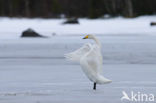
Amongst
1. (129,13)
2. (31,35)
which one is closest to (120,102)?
(31,35)

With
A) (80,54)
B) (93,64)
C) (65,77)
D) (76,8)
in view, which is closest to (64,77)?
(65,77)

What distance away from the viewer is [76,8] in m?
62.9

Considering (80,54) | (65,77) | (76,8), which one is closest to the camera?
(80,54)

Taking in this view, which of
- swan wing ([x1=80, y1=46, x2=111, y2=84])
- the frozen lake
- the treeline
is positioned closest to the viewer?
the frozen lake

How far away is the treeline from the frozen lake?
2919 cm

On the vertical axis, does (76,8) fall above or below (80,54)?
below

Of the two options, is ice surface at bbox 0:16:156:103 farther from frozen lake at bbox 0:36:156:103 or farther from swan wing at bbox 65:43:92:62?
swan wing at bbox 65:43:92:62

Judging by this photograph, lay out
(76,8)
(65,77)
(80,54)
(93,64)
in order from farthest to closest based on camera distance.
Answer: (76,8)
(65,77)
(80,54)
(93,64)

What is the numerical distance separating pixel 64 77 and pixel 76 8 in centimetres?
5495

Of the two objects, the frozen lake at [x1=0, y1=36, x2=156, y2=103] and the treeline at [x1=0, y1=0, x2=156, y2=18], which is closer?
the frozen lake at [x1=0, y1=36, x2=156, y2=103]

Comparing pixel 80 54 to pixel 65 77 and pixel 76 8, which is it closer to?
pixel 65 77

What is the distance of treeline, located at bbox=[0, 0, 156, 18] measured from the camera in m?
42.7

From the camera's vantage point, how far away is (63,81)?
7777 mm

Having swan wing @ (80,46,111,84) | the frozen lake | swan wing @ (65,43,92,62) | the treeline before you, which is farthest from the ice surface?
the treeline
